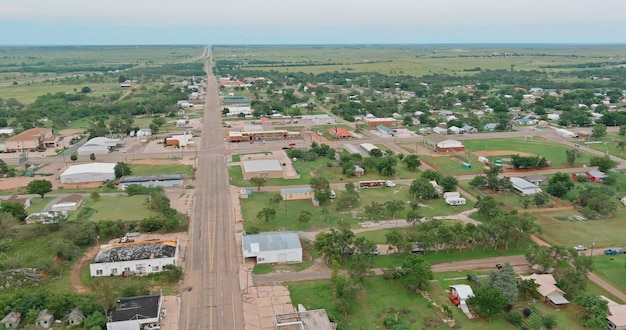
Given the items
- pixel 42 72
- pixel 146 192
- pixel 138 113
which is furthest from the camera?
pixel 42 72

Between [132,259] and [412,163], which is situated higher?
[412,163]

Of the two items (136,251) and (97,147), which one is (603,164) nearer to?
(136,251)

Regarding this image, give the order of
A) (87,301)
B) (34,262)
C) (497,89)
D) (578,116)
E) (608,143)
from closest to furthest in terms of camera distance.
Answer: (87,301)
(34,262)
(608,143)
(578,116)
(497,89)

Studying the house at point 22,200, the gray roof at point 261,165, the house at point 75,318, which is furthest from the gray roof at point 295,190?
the house at point 22,200

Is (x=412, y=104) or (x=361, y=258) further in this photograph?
(x=412, y=104)

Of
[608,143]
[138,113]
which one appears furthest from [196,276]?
[138,113]

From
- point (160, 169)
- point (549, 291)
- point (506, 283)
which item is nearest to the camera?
point (506, 283)

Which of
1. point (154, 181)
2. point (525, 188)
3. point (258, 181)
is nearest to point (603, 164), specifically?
point (525, 188)

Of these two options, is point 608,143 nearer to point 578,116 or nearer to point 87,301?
point 578,116
